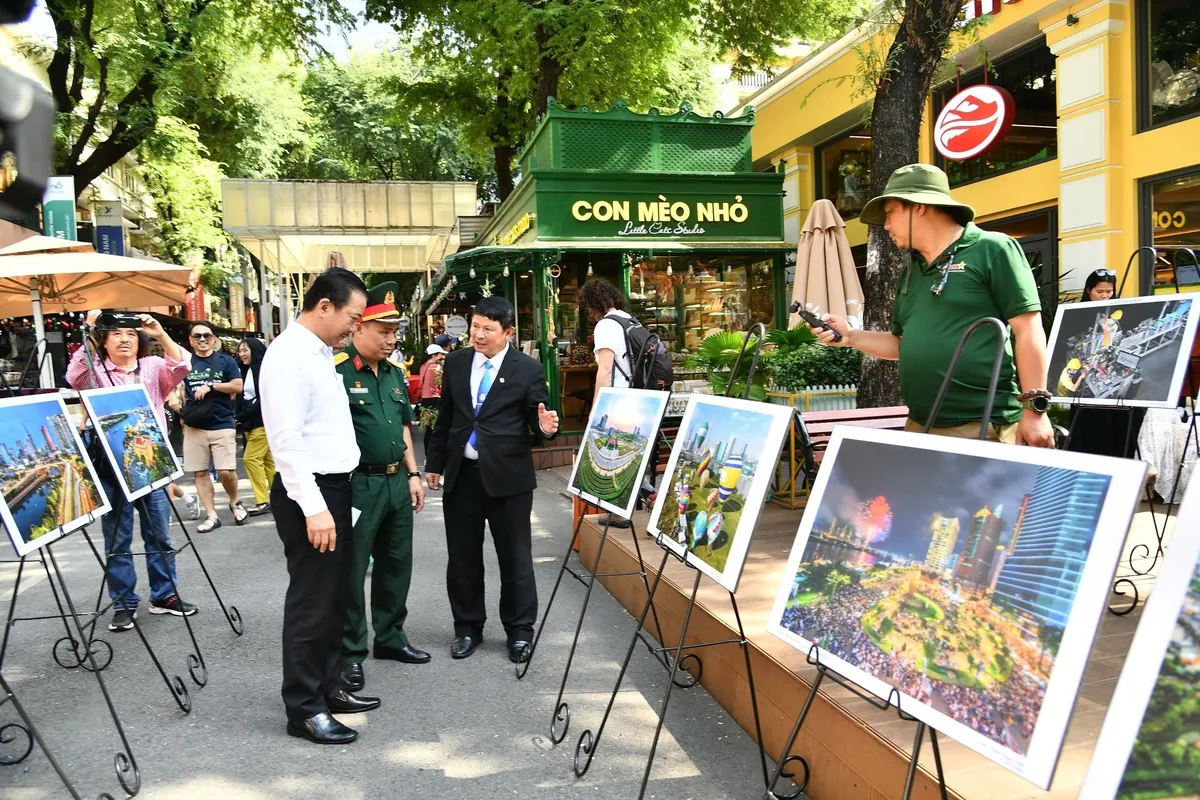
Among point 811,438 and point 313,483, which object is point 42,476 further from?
point 811,438

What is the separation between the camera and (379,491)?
4.33m

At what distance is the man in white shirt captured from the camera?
3529 millimetres

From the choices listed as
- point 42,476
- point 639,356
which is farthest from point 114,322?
point 639,356

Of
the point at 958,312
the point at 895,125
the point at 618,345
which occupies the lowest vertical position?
the point at 618,345

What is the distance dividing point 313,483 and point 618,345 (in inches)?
119

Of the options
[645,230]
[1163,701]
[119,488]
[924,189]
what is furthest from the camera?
[645,230]

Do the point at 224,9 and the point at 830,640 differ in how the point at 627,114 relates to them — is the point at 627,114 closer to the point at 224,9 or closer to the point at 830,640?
the point at 224,9

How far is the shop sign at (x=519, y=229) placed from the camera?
506 inches

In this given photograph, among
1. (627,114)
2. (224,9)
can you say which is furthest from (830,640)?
(224,9)

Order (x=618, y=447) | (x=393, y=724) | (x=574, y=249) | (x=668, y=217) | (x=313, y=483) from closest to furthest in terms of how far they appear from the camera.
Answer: (x=313, y=483) < (x=393, y=724) < (x=618, y=447) < (x=574, y=249) < (x=668, y=217)

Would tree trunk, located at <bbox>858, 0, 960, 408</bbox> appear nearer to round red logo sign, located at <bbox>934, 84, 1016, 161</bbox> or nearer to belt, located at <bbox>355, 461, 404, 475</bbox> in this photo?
round red logo sign, located at <bbox>934, 84, 1016, 161</bbox>

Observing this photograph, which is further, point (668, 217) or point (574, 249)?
point (668, 217)

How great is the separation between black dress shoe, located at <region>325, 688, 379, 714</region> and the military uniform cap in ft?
6.15

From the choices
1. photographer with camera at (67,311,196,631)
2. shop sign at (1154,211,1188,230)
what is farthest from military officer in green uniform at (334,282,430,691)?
shop sign at (1154,211,1188,230)
